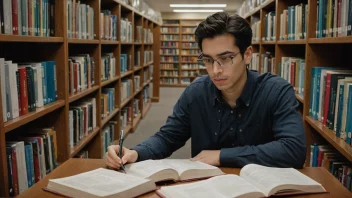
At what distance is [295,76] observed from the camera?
2789mm

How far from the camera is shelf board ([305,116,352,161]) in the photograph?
1620mm

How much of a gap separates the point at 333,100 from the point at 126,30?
10.6ft

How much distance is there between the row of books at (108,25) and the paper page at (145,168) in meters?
2.41

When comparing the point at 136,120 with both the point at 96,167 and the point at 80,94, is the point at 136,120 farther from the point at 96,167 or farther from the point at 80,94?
the point at 96,167

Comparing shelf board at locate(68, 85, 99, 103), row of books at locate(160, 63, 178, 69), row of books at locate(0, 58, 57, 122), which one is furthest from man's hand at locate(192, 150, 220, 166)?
row of books at locate(160, 63, 178, 69)

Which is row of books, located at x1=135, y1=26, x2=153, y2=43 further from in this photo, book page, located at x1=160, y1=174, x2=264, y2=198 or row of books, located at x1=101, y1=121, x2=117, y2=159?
book page, located at x1=160, y1=174, x2=264, y2=198

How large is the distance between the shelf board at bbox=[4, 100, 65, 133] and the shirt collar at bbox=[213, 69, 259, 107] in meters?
0.87

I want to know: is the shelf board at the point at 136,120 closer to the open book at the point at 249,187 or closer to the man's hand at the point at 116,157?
the man's hand at the point at 116,157

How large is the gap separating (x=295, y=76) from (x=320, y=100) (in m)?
0.65

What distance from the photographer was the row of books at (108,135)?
12.2ft

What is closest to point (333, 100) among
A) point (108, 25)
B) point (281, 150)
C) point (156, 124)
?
point (281, 150)

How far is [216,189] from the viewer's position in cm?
105

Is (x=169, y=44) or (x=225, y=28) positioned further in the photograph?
(x=169, y=44)

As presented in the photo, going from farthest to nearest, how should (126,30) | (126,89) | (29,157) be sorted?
1. (126,89)
2. (126,30)
3. (29,157)
